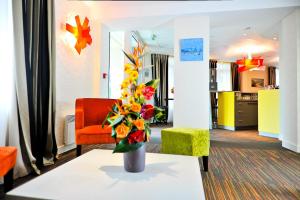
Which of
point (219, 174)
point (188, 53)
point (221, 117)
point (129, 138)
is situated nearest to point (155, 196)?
point (129, 138)

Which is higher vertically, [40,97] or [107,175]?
[40,97]

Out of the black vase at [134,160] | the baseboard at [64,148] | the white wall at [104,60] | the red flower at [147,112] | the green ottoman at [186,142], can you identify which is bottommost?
the baseboard at [64,148]

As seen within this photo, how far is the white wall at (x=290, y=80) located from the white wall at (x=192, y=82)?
52.1 inches

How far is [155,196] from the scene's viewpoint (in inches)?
31.5

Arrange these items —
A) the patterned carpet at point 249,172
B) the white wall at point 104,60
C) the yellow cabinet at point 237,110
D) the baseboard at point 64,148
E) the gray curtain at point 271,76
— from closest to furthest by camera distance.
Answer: the patterned carpet at point 249,172 < the baseboard at point 64,148 < the white wall at point 104,60 < the yellow cabinet at point 237,110 < the gray curtain at point 271,76

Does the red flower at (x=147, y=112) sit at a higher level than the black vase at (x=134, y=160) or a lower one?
higher

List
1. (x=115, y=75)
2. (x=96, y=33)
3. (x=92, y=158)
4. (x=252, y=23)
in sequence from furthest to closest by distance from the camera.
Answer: (x=115, y=75) → (x=252, y=23) → (x=96, y=33) → (x=92, y=158)

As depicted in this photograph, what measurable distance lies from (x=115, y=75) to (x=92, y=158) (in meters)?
3.52

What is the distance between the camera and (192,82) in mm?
3465

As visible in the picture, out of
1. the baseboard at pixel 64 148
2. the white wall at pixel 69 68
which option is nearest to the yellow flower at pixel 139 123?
the white wall at pixel 69 68

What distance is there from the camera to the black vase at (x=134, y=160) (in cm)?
104

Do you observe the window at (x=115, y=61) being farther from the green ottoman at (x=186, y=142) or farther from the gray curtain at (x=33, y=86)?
the green ottoman at (x=186, y=142)

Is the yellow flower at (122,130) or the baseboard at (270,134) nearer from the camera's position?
the yellow flower at (122,130)

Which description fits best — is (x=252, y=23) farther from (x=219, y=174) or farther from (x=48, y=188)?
(x=48, y=188)
